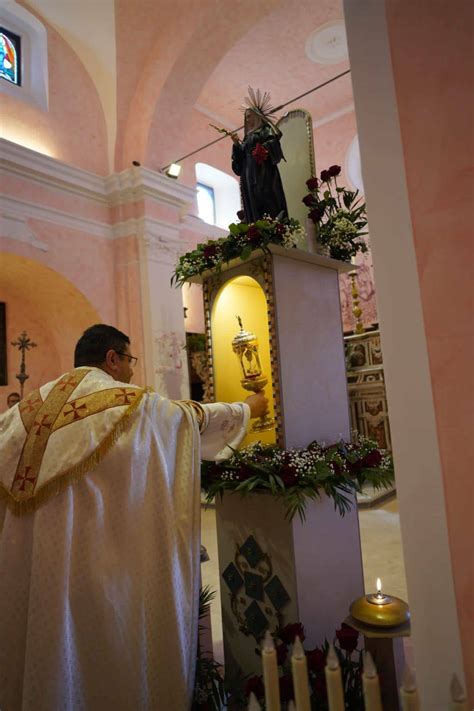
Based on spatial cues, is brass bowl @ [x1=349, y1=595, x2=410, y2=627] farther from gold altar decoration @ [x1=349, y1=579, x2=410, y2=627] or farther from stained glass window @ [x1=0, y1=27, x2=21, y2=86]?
stained glass window @ [x1=0, y1=27, x2=21, y2=86]

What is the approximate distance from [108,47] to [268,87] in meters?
3.90

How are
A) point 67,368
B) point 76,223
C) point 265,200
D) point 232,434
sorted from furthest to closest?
1. point 67,368
2. point 76,223
3. point 265,200
4. point 232,434

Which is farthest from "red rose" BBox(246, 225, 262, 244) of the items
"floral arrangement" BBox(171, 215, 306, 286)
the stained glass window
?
the stained glass window

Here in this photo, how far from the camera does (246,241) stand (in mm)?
2725

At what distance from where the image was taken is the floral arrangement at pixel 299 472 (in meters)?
2.42

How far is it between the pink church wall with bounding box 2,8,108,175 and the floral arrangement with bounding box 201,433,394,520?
6387mm

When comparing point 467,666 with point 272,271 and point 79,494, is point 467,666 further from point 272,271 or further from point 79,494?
point 272,271

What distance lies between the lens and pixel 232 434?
2.61m

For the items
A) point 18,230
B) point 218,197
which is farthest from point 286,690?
point 218,197

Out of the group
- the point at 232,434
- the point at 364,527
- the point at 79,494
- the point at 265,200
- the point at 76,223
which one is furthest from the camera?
the point at 76,223

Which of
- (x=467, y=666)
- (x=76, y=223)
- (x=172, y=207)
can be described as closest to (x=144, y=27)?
(x=172, y=207)

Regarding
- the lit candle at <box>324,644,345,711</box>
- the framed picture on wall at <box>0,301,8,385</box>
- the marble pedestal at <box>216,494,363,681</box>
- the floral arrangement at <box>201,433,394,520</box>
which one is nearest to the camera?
the lit candle at <box>324,644,345,711</box>

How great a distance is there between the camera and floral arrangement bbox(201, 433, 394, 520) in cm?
242

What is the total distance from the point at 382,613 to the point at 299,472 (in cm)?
68
